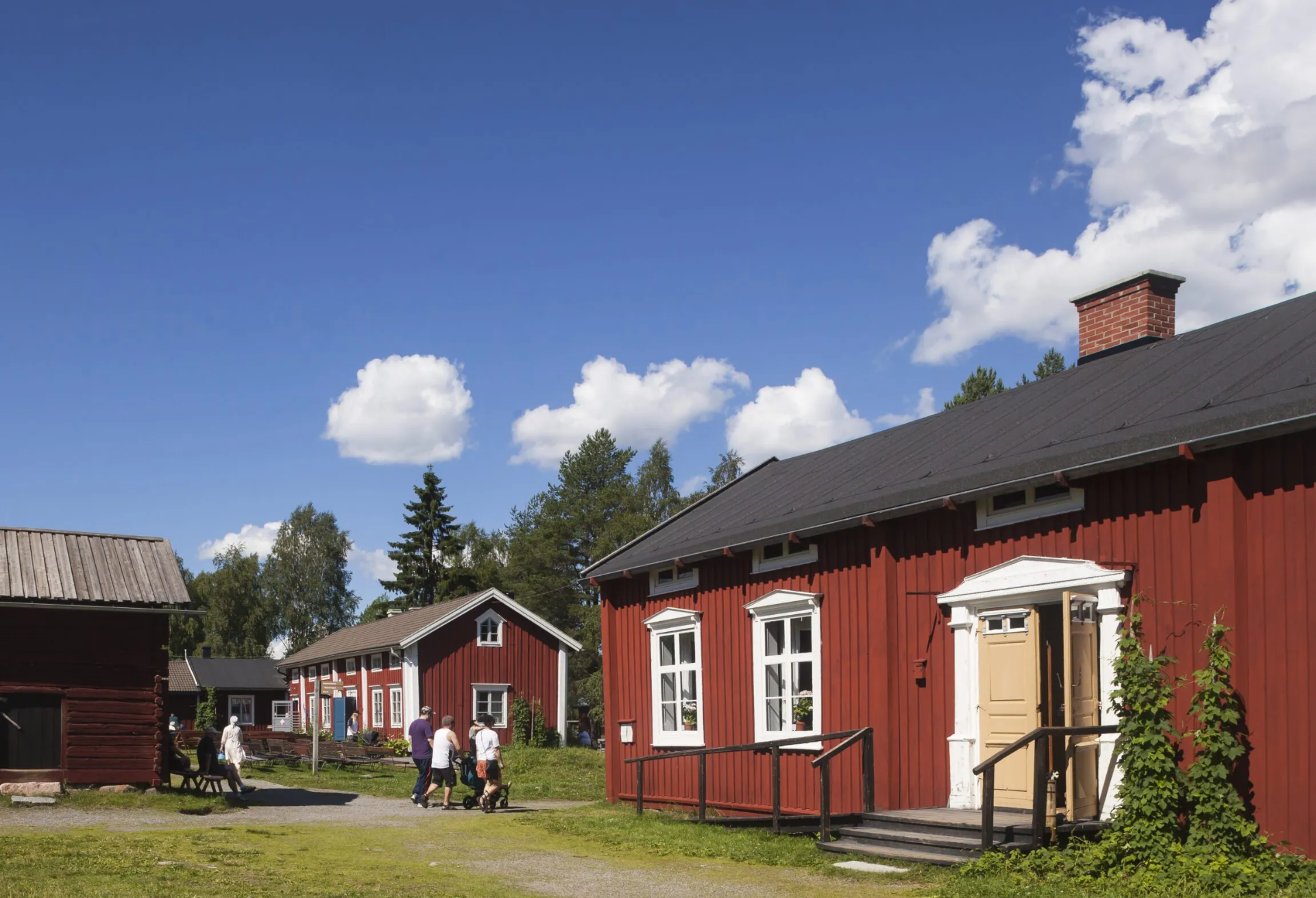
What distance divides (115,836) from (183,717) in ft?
150

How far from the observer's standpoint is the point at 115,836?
15195 millimetres

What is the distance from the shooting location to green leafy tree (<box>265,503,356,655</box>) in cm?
7544

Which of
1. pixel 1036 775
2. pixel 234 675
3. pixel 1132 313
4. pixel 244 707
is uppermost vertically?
pixel 1132 313

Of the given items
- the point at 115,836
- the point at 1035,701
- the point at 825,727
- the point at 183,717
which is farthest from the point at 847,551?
the point at 183,717

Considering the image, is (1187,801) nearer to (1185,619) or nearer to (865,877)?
(1185,619)

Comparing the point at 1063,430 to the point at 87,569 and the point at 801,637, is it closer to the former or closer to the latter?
the point at 801,637

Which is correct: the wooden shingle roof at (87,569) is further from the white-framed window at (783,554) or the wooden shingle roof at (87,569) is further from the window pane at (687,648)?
the white-framed window at (783,554)

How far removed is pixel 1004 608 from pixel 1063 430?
6.63 feet

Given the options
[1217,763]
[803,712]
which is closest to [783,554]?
[803,712]

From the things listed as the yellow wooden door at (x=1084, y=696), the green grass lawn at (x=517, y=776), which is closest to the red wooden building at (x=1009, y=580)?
the yellow wooden door at (x=1084, y=696)

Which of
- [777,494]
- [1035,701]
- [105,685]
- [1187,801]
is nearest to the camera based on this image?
[1187,801]

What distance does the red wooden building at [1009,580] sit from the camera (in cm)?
1085

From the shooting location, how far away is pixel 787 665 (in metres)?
16.7

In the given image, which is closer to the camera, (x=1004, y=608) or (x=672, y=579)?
(x=1004, y=608)
